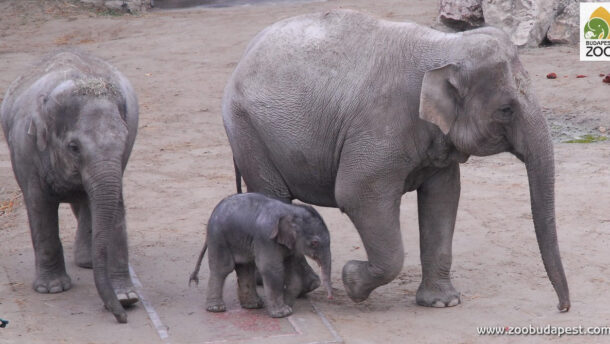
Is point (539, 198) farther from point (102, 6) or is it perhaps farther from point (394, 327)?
point (102, 6)

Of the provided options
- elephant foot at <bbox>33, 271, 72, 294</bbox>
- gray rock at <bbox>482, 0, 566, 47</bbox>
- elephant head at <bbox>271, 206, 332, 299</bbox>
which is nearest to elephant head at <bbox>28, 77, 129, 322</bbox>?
elephant foot at <bbox>33, 271, 72, 294</bbox>

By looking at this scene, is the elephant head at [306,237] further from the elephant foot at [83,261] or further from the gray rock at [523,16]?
the gray rock at [523,16]

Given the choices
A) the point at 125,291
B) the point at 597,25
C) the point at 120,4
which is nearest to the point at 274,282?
the point at 125,291

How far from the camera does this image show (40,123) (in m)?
6.26

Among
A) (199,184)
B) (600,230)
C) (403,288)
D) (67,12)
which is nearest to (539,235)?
(403,288)

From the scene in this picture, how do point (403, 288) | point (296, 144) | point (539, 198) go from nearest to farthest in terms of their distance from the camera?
1. point (539, 198)
2. point (296, 144)
3. point (403, 288)

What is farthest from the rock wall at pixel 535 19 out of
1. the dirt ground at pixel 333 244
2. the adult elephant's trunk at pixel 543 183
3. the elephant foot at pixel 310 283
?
the adult elephant's trunk at pixel 543 183

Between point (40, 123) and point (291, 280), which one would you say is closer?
point (40, 123)

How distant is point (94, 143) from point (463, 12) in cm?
963

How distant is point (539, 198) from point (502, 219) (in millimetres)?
2572

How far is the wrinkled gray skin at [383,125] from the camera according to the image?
19.0 ft

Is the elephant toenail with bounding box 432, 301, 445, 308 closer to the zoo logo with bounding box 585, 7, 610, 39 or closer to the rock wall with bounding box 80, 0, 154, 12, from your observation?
the zoo logo with bounding box 585, 7, 610, 39

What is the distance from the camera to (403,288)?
7000mm

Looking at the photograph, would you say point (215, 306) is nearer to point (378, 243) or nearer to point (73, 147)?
point (378, 243)
